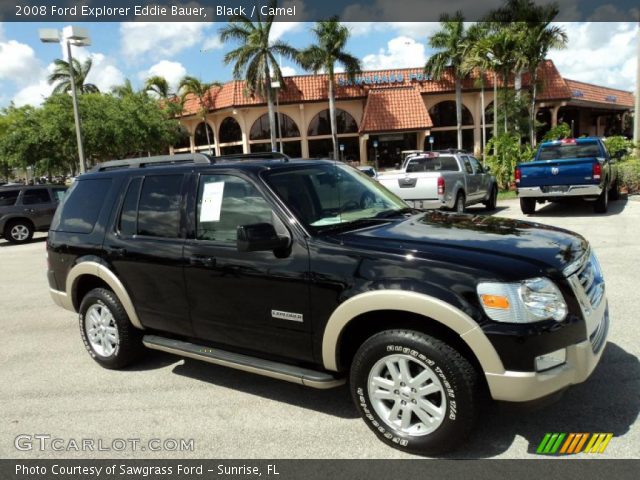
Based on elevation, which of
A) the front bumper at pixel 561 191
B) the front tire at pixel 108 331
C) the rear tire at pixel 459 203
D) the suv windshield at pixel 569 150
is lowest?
the front tire at pixel 108 331

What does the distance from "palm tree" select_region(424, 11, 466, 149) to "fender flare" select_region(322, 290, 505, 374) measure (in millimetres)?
38425

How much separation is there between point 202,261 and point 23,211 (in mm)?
14958

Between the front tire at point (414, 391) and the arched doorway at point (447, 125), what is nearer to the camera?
the front tire at point (414, 391)

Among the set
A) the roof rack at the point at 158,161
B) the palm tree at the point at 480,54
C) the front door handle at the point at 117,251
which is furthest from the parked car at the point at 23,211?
the palm tree at the point at 480,54

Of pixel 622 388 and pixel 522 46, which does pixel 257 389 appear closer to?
pixel 622 388

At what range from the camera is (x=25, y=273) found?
419 inches

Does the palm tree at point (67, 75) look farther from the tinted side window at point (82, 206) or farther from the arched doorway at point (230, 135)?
the tinted side window at point (82, 206)

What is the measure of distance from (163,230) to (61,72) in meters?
Result: 52.4

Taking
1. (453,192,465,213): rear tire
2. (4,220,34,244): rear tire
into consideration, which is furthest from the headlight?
(4,220,34,244): rear tire

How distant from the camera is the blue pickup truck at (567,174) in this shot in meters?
12.2

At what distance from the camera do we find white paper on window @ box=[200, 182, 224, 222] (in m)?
3.96

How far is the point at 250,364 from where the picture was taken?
3713mm

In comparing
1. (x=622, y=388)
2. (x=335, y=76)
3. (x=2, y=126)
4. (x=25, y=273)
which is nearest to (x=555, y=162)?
(x=622, y=388)

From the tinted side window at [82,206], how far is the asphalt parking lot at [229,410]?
131cm
